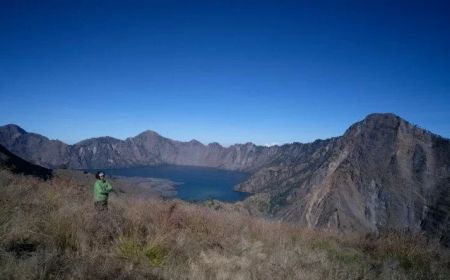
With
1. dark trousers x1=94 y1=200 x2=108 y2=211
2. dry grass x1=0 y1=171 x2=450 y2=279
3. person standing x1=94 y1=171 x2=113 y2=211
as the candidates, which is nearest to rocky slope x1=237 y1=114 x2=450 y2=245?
dry grass x1=0 y1=171 x2=450 y2=279

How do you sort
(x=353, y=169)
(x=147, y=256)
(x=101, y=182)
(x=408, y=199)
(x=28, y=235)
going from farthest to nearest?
(x=353, y=169) < (x=408, y=199) < (x=101, y=182) < (x=147, y=256) < (x=28, y=235)

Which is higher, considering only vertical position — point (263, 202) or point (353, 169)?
point (353, 169)

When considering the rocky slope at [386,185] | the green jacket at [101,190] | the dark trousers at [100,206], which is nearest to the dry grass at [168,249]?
the dark trousers at [100,206]

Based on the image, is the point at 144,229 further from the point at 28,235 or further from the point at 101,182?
the point at 101,182

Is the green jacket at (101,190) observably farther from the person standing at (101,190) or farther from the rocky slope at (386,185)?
the rocky slope at (386,185)

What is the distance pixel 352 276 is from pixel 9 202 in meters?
6.43

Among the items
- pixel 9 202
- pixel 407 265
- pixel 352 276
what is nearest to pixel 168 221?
pixel 9 202

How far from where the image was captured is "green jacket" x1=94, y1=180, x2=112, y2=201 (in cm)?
1005

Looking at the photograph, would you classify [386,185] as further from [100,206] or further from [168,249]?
[168,249]

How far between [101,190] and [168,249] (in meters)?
4.58

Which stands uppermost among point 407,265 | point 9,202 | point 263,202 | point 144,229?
point 9,202

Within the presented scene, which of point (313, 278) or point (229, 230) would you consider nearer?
point (313, 278)

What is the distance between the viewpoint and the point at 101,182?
10.4 meters

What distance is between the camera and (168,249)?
255 inches
